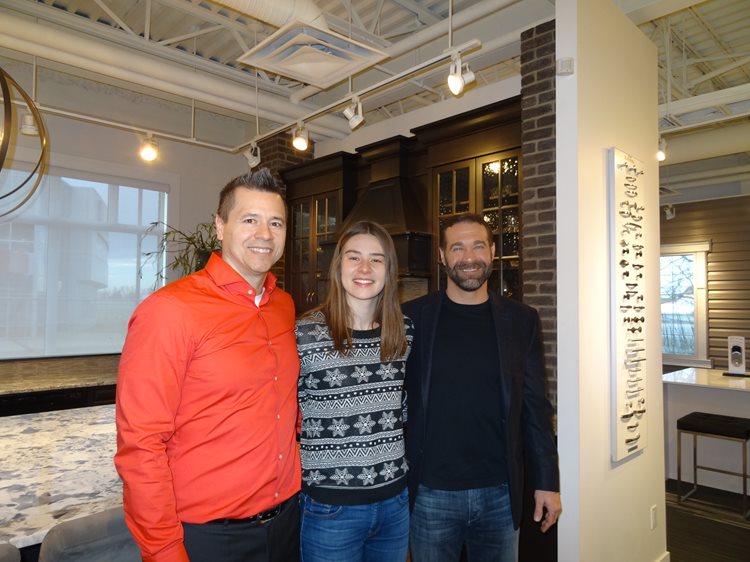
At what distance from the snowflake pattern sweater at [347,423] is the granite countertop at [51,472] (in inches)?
23.4

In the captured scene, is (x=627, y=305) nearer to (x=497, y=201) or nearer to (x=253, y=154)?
(x=497, y=201)

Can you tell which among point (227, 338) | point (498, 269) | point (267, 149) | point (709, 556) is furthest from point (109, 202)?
point (709, 556)

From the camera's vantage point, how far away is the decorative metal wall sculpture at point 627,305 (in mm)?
2805

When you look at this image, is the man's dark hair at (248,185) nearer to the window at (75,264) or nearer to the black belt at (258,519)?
the black belt at (258,519)

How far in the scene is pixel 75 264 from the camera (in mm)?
5414

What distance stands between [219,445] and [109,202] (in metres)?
5.21

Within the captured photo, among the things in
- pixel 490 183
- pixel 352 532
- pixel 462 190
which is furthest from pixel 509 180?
pixel 352 532

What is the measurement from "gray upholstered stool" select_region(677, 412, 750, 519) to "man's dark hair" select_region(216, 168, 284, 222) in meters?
4.28

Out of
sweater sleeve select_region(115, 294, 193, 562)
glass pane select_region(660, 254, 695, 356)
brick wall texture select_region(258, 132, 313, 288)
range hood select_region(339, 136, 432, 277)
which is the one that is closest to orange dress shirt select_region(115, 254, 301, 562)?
sweater sleeve select_region(115, 294, 193, 562)

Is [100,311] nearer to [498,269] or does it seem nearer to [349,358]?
[498,269]

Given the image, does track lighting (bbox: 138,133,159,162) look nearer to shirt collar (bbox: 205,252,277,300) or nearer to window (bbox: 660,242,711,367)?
shirt collar (bbox: 205,252,277,300)

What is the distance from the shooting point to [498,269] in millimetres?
3871

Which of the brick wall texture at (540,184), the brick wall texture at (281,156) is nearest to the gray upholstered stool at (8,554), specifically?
the brick wall texture at (540,184)

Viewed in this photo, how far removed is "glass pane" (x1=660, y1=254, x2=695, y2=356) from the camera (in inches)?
309
